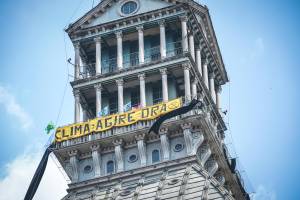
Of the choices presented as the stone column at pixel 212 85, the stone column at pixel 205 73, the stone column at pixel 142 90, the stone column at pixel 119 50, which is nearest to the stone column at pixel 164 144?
the stone column at pixel 142 90

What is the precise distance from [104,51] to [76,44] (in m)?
2.98

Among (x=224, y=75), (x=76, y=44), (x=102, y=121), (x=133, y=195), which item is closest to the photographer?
(x=133, y=195)

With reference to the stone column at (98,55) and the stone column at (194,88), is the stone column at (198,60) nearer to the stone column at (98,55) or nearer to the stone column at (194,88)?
the stone column at (194,88)

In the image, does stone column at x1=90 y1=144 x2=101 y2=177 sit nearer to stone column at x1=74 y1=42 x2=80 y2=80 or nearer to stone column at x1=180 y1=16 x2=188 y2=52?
stone column at x1=74 y1=42 x2=80 y2=80

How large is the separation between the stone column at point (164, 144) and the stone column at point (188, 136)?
1722mm

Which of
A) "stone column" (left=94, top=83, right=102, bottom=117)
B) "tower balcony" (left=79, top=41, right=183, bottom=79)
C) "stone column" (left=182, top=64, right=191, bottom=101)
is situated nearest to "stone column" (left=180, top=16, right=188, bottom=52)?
"tower balcony" (left=79, top=41, right=183, bottom=79)

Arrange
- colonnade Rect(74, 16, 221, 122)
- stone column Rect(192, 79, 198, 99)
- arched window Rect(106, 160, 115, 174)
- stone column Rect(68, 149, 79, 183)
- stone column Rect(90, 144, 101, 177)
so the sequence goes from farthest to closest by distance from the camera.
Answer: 1. colonnade Rect(74, 16, 221, 122)
2. stone column Rect(192, 79, 198, 99)
3. stone column Rect(68, 149, 79, 183)
4. arched window Rect(106, 160, 115, 174)
5. stone column Rect(90, 144, 101, 177)

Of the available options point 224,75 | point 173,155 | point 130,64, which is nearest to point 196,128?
point 173,155

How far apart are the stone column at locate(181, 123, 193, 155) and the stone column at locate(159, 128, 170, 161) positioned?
1722 mm

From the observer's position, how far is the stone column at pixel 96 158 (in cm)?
10112

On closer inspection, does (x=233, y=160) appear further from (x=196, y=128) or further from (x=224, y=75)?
(x=224, y=75)

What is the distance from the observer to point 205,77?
11188cm

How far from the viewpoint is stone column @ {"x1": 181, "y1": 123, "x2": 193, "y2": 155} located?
99062 millimetres

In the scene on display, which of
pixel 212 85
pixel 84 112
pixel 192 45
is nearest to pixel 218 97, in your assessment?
pixel 212 85
